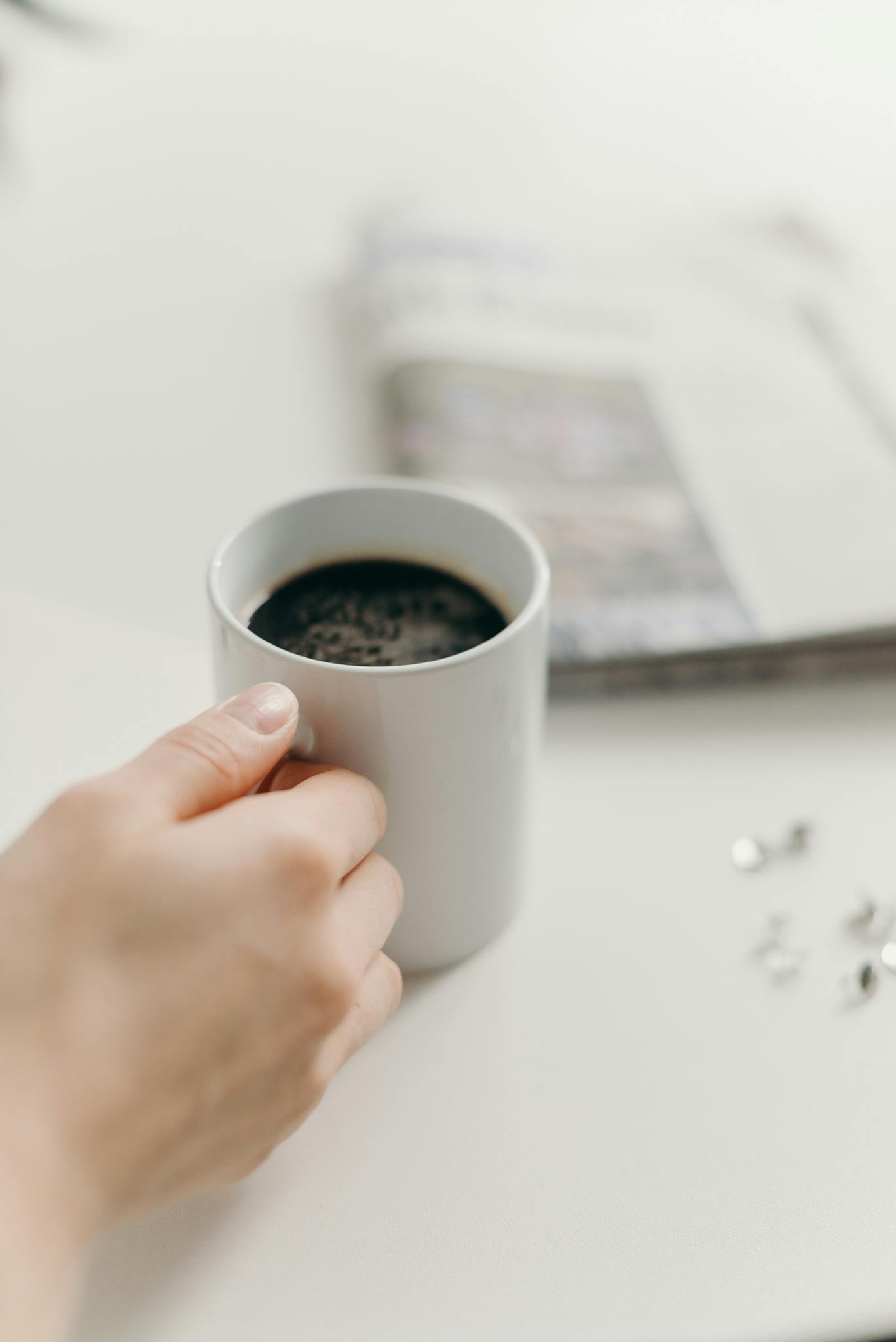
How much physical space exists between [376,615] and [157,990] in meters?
0.18

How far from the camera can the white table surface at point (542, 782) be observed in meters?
0.35

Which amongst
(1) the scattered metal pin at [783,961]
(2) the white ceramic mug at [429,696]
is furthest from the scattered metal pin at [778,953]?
(2) the white ceramic mug at [429,696]

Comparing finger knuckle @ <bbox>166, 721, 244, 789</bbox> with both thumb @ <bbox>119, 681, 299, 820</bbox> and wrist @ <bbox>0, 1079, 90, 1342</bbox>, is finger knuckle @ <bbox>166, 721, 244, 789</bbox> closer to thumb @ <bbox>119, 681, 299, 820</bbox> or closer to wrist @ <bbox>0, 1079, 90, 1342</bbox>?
thumb @ <bbox>119, 681, 299, 820</bbox>

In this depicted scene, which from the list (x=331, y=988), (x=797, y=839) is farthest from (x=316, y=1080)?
(x=797, y=839)

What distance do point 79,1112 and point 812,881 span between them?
0.31 m

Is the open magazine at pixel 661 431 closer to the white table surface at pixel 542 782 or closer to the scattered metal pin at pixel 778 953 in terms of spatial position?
the white table surface at pixel 542 782

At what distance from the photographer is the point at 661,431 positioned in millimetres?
680

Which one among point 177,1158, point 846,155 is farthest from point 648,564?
point 846,155

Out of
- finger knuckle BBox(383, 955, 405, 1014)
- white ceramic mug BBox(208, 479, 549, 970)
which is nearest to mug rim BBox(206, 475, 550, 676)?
white ceramic mug BBox(208, 479, 549, 970)

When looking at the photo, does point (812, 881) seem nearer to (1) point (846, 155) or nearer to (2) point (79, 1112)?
(2) point (79, 1112)

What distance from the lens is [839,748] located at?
542 mm

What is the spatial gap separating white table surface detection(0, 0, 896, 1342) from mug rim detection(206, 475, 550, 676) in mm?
143

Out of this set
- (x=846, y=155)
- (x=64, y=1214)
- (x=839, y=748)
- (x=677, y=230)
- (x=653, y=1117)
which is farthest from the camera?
(x=846, y=155)

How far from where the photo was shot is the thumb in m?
0.33
